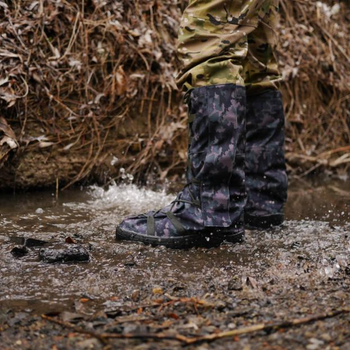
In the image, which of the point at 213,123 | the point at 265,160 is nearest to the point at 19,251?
the point at 213,123

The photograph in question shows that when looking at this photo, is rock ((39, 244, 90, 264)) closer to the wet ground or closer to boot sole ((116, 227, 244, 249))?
the wet ground

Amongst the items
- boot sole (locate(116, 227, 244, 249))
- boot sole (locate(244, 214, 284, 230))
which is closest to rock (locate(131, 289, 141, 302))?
boot sole (locate(116, 227, 244, 249))

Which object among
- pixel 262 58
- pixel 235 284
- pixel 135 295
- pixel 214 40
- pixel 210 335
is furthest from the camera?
pixel 262 58

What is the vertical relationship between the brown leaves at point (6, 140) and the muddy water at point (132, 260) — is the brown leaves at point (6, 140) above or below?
above

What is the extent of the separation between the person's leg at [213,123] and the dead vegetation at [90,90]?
141 cm

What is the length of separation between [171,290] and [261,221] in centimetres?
100

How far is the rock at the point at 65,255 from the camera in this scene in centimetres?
188

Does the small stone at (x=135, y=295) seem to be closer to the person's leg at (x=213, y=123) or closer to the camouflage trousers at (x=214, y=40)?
the person's leg at (x=213, y=123)

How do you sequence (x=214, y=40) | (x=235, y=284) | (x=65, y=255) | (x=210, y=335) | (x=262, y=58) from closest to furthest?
1. (x=210, y=335)
2. (x=235, y=284)
3. (x=65, y=255)
4. (x=214, y=40)
5. (x=262, y=58)

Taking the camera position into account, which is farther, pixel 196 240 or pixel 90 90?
pixel 90 90

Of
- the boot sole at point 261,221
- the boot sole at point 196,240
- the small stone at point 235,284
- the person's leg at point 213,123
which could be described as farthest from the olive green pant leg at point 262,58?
the small stone at point 235,284

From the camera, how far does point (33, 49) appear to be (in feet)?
10.9

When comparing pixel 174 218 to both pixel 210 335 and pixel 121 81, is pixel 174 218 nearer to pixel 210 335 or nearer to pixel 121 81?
pixel 210 335

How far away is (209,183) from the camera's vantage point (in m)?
2.08
